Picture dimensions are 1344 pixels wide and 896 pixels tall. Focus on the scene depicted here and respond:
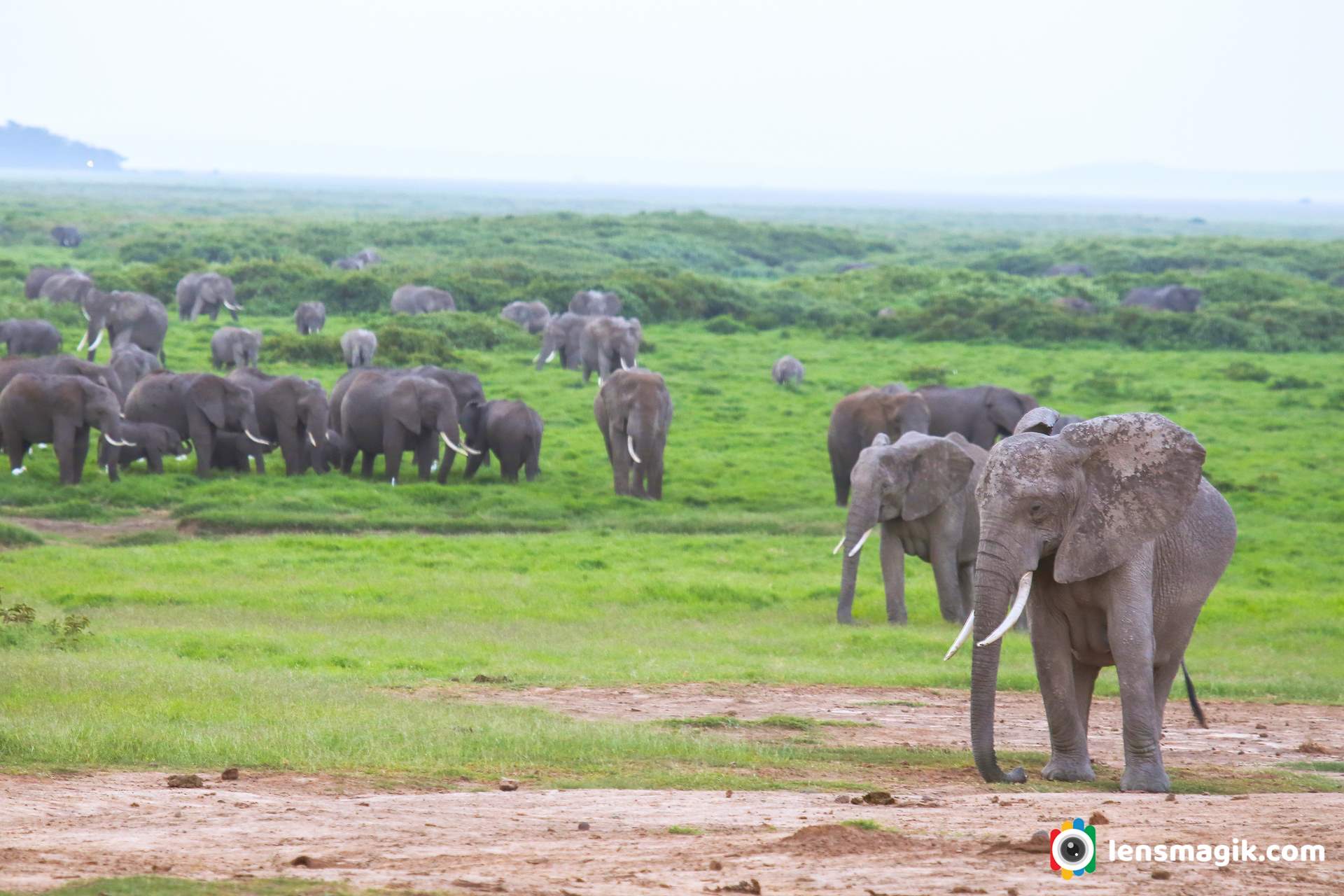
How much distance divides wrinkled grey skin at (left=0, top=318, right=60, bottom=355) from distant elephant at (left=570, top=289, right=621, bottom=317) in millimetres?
17317

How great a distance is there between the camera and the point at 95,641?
15.3 m

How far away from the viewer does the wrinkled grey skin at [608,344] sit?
38000 mm

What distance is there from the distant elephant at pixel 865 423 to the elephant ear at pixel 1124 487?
51.3 feet

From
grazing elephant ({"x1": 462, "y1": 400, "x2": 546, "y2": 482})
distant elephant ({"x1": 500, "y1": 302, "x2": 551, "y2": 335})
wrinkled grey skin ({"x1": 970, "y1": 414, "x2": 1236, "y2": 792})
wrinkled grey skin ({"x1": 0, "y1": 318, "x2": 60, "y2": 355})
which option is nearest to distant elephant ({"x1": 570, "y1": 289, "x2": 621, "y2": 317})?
distant elephant ({"x1": 500, "y1": 302, "x2": 551, "y2": 335})

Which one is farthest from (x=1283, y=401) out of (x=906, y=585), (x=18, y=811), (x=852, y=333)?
(x=18, y=811)

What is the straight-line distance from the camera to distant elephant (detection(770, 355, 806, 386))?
39.2m

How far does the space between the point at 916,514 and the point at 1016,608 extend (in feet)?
27.8

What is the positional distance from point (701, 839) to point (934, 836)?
1034 millimetres

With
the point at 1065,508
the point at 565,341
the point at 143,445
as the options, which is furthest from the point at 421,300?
A: the point at 1065,508

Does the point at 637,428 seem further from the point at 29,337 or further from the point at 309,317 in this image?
the point at 309,317

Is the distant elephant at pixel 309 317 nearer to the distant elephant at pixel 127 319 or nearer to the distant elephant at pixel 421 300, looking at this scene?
the distant elephant at pixel 421 300

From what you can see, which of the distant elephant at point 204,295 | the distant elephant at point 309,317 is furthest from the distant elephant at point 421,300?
the distant elephant at point 309,317

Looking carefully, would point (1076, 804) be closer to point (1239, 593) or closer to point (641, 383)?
point (1239, 593)

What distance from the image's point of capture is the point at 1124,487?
10.1 m
